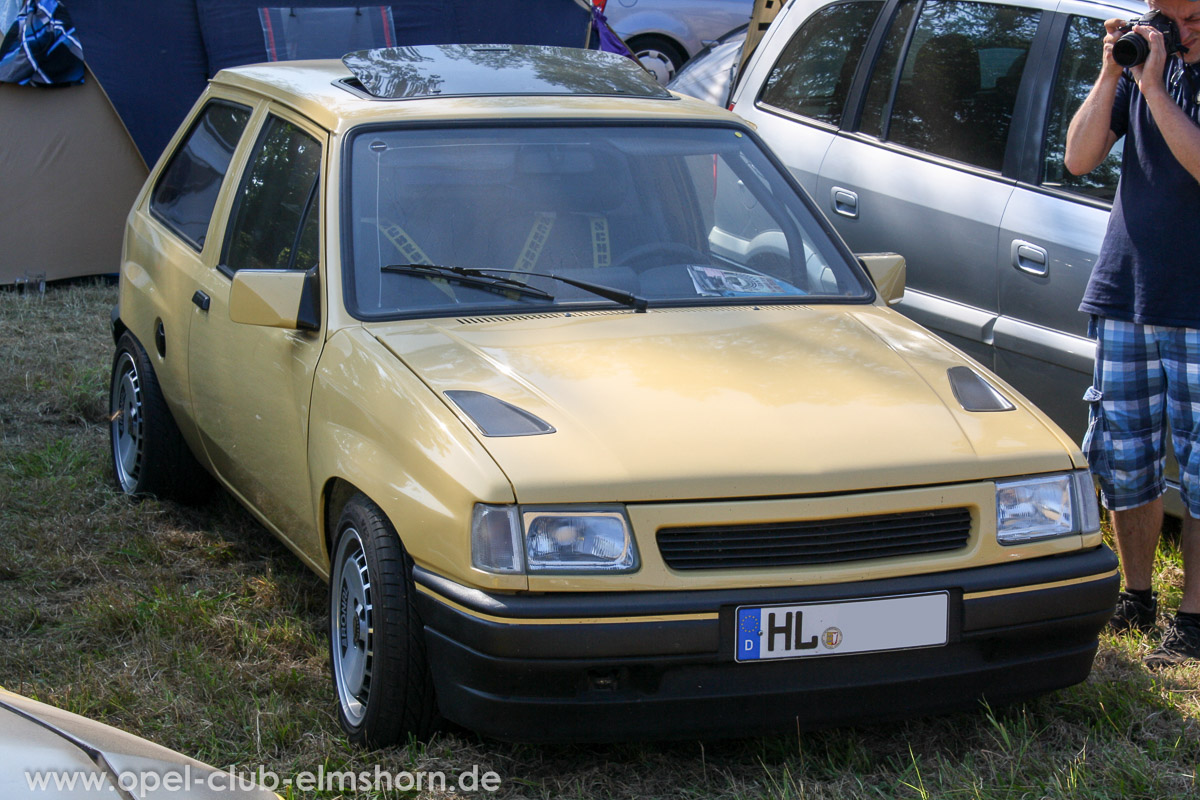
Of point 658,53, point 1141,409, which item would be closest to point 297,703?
point 1141,409

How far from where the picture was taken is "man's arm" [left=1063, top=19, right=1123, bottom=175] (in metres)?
3.53

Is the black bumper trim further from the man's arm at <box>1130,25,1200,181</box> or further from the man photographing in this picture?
the man's arm at <box>1130,25,1200,181</box>

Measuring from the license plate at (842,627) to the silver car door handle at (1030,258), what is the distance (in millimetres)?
1922

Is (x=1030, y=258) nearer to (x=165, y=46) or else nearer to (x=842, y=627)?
(x=842, y=627)

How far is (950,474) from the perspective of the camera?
2799mm

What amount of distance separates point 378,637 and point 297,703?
612 mm

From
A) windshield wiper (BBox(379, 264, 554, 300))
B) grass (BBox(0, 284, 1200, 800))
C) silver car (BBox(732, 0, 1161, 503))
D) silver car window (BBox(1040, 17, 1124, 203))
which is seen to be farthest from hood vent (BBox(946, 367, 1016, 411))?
silver car window (BBox(1040, 17, 1124, 203))

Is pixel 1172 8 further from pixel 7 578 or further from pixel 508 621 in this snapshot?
pixel 7 578

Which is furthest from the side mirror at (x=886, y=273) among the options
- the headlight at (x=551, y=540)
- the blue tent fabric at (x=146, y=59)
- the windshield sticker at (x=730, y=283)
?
the blue tent fabric at (x=146, y=59)

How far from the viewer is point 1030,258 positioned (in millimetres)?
4375

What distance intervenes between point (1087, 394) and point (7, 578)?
3.25 m

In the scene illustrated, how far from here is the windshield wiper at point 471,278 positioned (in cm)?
344

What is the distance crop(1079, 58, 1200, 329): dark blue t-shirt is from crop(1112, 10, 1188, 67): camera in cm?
8

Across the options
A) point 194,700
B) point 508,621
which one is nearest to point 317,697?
point 194,700
